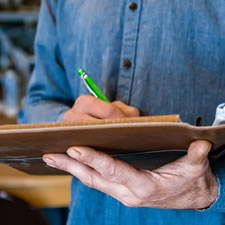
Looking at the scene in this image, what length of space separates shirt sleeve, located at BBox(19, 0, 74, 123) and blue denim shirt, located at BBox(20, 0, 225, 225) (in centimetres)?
5

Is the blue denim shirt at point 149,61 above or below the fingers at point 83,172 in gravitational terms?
above

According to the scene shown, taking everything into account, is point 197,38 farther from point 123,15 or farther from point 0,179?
point 0,179

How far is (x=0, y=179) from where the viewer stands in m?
1.37

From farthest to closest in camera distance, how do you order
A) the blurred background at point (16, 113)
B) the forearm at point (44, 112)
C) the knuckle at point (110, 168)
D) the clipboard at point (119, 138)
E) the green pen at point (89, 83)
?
the blurred background at point (16, 113) → the forearm at point (44, 112) → the green pen at point (89, 83) → the knuckle at point (110, 168) → the clipboard at point (119, 138)

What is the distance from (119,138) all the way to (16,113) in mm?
1915

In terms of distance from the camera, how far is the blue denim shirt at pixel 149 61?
70cm

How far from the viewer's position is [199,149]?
45 cm

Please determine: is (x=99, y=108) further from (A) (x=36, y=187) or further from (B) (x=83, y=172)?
(A) (x=36, y=187)

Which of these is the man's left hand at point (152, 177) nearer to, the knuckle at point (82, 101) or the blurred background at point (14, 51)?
the knuckle at point (82, 101)

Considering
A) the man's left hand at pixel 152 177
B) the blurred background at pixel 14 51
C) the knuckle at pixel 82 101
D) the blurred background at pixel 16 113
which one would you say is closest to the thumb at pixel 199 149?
the man's left hand at pixel 152 177

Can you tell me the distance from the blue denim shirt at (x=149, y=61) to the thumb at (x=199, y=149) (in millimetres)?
191

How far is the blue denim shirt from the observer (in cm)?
70

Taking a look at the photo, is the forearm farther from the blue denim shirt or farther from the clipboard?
the clipboard

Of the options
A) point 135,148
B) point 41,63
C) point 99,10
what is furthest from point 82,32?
point 135,148
